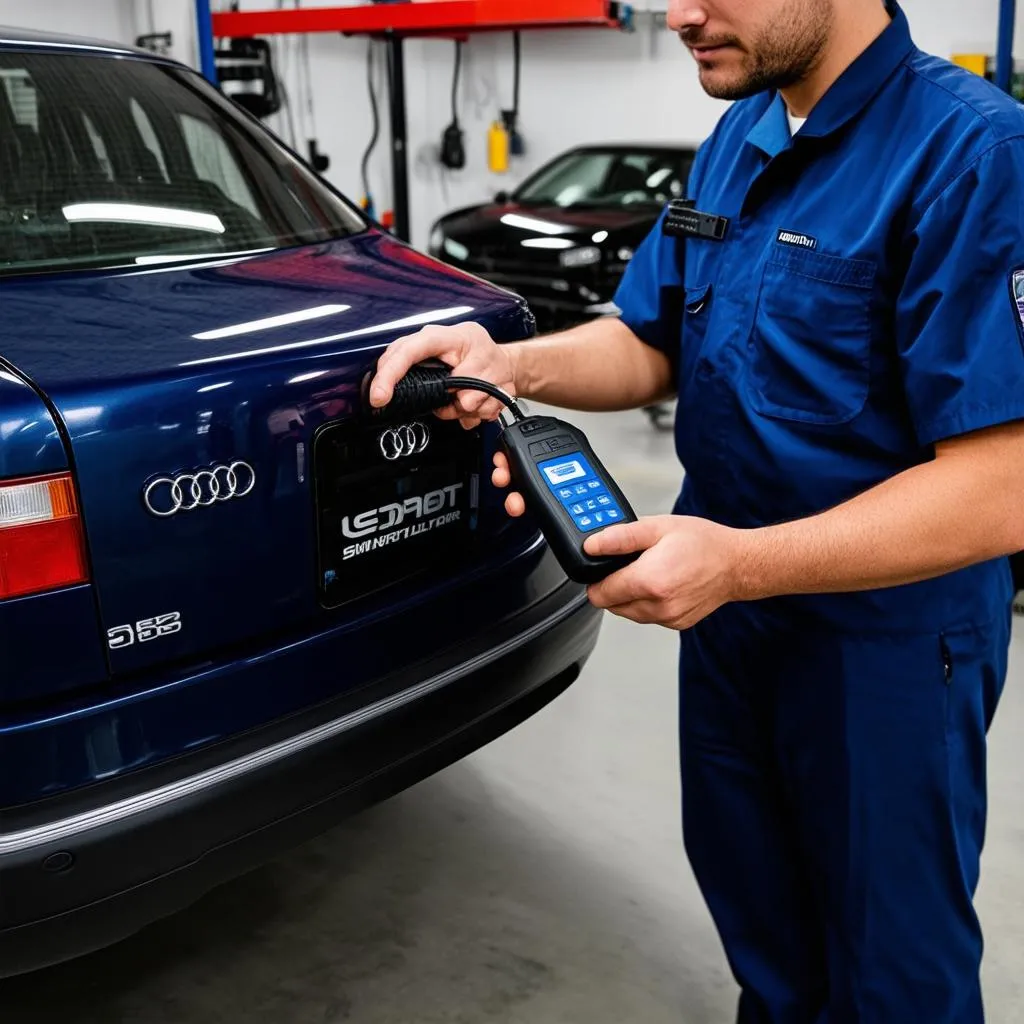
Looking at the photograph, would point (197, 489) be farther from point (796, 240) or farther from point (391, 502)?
point (796, 240)

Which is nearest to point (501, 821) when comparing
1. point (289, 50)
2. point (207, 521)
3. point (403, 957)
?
point (403, 957)

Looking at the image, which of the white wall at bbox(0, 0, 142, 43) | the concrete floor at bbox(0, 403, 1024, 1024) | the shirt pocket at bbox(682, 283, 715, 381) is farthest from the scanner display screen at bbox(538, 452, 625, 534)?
the white wall at bbox(0, 0, 142, 43)

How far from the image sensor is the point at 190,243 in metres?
1.91

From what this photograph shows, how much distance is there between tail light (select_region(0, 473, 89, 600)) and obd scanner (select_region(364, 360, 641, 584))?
51 cm

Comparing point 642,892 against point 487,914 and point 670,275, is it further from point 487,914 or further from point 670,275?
point 670,275

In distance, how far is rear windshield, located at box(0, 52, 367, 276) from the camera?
1824mm

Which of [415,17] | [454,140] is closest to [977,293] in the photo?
[415,17]

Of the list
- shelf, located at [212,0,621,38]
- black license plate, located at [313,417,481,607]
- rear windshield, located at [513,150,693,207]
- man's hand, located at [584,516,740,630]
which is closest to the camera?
man's hand, located at [584,516,740,630]

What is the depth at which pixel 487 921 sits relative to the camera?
204cm

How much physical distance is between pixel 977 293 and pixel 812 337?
0.62 ft

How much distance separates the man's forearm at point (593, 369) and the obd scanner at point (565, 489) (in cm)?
23

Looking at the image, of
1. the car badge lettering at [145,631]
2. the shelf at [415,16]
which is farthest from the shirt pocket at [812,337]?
the shelf at [415,16]

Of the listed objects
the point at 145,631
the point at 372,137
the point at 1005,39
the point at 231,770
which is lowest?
the point at 372,137

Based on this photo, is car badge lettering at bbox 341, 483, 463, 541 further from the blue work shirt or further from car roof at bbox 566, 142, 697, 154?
car roof at bbox 566, 142, 697, 154
